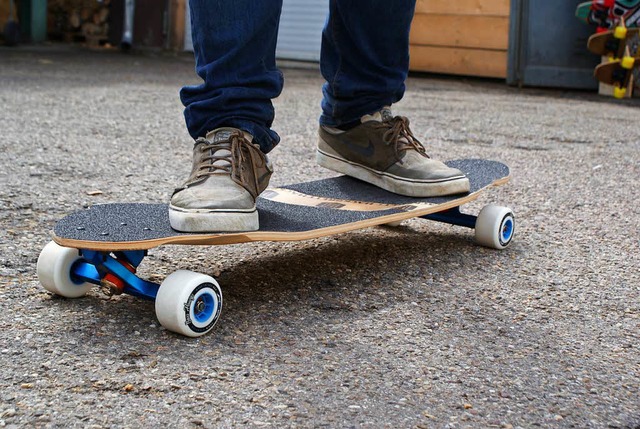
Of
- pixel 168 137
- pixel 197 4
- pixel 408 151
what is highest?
pixel 197 4

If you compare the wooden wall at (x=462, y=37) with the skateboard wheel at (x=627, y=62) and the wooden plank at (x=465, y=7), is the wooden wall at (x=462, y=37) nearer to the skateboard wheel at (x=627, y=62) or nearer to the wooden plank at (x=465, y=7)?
the wooden plank at (x=465, y=7)

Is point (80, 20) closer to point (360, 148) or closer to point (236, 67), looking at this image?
point (360, 148)

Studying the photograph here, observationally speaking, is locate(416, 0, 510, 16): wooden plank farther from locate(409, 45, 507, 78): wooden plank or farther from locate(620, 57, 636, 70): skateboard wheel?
locate(620, 57, 636, 70): skateboard wheel

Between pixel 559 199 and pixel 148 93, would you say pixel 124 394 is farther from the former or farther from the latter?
pixel 148 93

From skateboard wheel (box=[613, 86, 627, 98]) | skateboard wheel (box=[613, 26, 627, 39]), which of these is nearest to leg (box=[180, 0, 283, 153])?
skateboard wheel (box=[613, 26, 627, 39])

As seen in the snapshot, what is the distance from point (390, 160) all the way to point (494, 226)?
26 centimetres

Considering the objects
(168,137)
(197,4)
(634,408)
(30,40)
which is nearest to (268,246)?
(197,4)

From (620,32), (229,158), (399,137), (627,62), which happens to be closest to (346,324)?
(229,158)

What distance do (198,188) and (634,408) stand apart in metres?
0.73

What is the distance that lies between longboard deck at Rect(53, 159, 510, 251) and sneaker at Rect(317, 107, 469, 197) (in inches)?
0.9

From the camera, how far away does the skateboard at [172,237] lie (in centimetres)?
123

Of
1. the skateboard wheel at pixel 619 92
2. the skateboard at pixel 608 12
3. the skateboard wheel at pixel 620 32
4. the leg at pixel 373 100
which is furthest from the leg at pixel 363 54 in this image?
the skateboard wheel at pixel 619 92

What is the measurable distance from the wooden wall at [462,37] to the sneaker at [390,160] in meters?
4.64

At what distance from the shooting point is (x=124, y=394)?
3.50 ft
